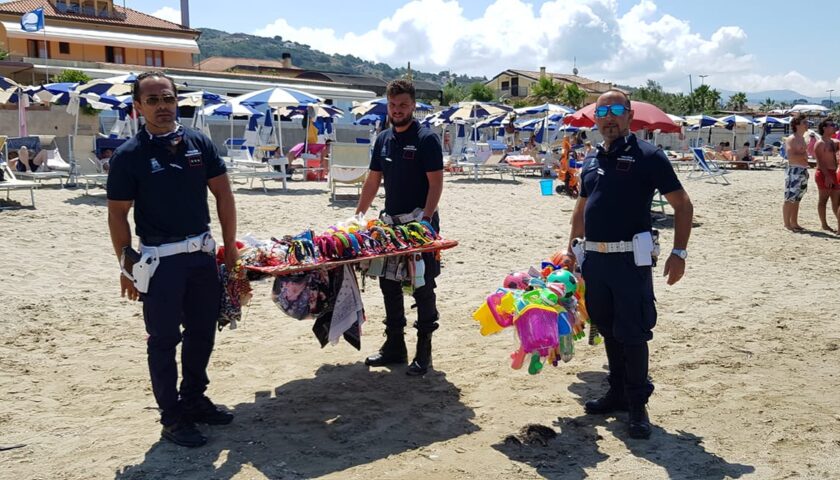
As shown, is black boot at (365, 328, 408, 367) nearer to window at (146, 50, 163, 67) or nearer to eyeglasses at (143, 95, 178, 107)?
eyeglasses at (143, 95, 178, 107)

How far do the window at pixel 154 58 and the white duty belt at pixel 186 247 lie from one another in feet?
171

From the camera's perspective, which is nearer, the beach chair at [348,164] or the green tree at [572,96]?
the beach chair at [348,164]

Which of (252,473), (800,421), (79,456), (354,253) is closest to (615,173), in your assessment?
(354,253)

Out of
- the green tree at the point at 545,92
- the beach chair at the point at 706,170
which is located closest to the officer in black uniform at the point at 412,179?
the beach chair at the point at 706,170

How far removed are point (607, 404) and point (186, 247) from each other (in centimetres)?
Result: 259

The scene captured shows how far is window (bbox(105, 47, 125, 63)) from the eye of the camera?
4994 centimetres

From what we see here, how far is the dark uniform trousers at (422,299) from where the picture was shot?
16.1 ft

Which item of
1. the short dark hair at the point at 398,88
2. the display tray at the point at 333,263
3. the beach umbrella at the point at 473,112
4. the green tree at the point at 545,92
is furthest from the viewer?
the green tree at the point at 545,92

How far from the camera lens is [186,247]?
3848 millimetres

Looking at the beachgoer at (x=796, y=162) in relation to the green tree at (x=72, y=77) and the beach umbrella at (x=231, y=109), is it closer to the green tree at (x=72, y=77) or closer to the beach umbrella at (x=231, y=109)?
the beach umbrella at (x=231, y=109)

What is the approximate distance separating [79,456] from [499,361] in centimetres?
283

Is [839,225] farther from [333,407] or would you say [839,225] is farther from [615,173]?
[333,407]

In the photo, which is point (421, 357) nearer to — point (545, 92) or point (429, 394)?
point (429, 394)

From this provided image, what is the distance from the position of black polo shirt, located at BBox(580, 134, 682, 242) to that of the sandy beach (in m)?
1.17
